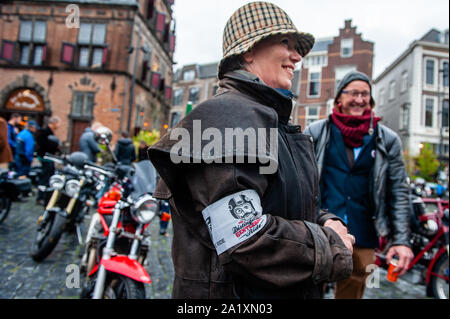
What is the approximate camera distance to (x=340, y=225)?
3.74ft

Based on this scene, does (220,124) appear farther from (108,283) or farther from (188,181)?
(108,283)

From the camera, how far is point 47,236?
12.5 ft

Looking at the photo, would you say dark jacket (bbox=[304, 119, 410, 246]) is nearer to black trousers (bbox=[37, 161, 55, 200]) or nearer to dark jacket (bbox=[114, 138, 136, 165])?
dark jacket (bbox=[114, 138, 136, 165])

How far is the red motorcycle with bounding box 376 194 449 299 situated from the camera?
11.0ft

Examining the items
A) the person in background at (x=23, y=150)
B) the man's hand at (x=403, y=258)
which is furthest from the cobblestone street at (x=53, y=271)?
the person in background at (x=23, y=150)

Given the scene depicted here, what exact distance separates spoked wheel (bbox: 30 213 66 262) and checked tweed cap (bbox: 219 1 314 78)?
3.66 meters

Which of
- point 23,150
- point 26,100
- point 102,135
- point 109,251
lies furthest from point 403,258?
point 26,100

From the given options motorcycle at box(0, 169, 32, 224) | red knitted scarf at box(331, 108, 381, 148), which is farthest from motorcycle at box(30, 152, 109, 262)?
red knitted scarf at box(331, 108, 381, 148)

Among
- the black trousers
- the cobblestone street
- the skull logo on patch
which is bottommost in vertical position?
the cobblestone street

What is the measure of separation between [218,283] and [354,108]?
188 centimetres

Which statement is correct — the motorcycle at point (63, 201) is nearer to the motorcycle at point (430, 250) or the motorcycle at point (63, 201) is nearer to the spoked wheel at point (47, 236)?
the spoked wheel at point (47, 236)

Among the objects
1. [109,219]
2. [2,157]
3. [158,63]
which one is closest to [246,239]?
[109,219]

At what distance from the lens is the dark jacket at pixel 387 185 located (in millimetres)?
2166
